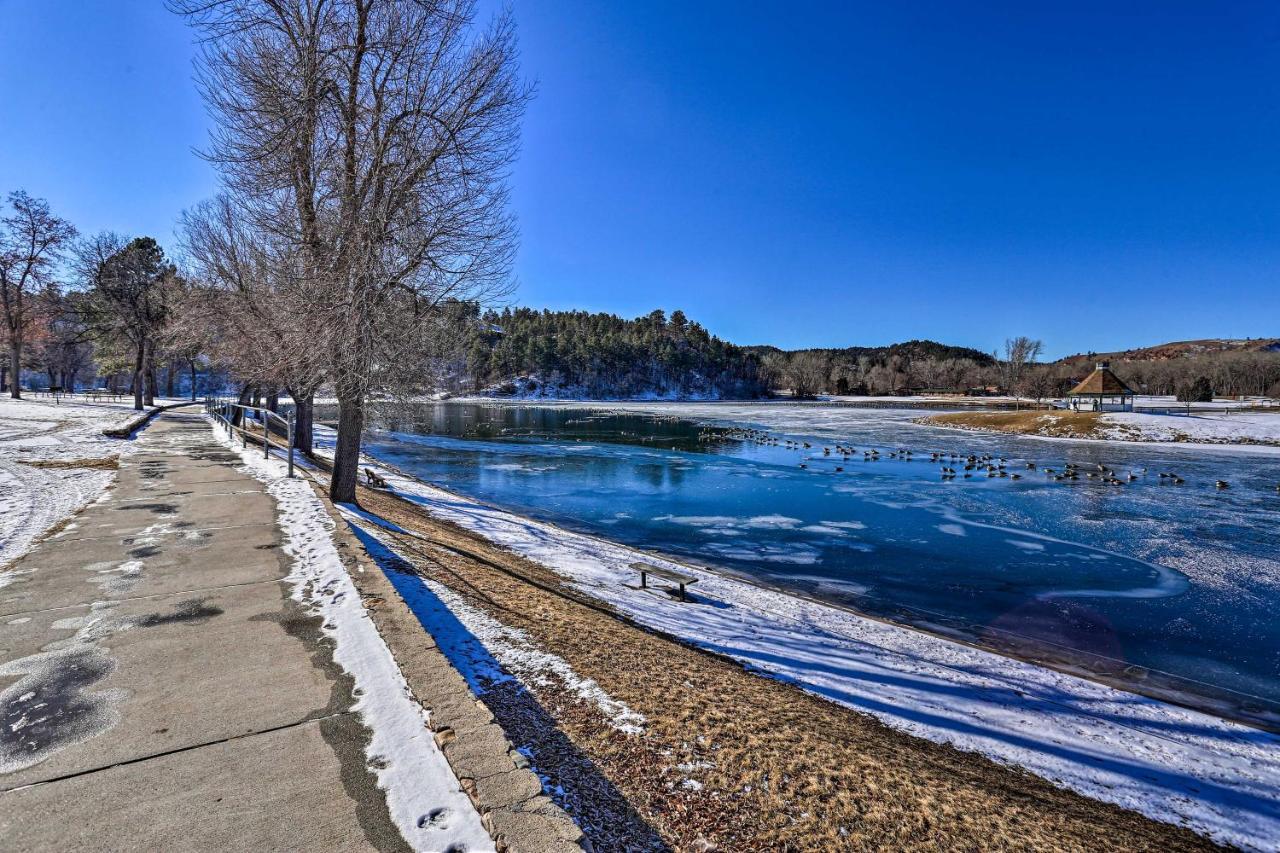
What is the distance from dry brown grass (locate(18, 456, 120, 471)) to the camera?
12297mm

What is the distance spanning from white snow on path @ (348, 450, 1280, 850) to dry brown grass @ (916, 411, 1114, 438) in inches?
1818

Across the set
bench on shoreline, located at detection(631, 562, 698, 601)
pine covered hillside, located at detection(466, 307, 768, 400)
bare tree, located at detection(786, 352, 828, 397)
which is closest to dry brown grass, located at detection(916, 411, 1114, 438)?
bench on shoreline, located at detection(631, 562, 698, 601)

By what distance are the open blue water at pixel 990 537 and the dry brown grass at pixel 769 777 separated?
4335 mm

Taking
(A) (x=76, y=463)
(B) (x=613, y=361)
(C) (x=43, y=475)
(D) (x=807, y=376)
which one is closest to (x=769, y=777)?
(C) (x=43, y=475)

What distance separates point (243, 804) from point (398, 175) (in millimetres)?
9868

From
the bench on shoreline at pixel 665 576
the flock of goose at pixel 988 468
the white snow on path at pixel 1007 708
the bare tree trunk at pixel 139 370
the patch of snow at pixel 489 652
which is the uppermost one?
the bare tree trunk at pixel 139 370

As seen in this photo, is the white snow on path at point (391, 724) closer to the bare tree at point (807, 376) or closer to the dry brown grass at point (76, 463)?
the dry brown grass at point (76, 463)

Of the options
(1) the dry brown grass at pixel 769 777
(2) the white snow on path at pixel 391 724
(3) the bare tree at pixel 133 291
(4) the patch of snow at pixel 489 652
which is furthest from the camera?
(3) the bare tree at pixel 133 291

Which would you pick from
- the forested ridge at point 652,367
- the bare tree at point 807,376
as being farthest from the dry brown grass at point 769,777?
the bare tree at point 807,376

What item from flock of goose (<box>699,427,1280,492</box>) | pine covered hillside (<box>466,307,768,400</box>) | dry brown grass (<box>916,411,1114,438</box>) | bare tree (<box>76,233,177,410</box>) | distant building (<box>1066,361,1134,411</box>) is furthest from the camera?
pine covered hillside (<box>466,307,768,400</box>)

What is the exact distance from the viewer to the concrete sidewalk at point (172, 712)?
2.66 m

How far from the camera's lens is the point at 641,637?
654cm

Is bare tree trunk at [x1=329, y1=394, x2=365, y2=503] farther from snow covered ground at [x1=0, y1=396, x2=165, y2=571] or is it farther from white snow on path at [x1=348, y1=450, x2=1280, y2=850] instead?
white snow on path at [x1=348, y1=450, x2=1280, y2=850]

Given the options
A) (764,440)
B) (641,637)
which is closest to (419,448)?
(764,440)
